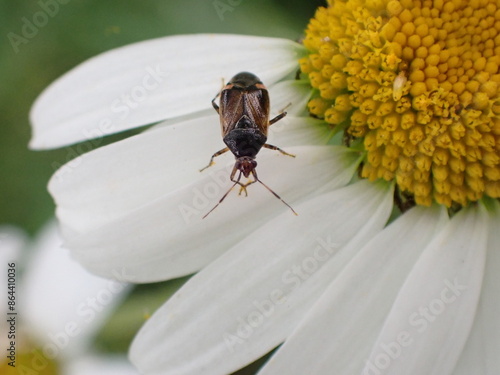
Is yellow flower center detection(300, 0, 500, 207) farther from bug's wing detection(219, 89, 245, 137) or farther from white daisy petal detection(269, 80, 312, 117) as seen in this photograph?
bug's wing detection(219, 89, 245, 137)

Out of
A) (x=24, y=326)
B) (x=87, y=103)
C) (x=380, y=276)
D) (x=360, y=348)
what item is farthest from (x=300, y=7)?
(x=24, y=326)

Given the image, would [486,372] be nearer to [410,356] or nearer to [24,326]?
[410,356]

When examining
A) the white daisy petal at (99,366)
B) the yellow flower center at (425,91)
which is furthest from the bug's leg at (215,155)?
the white daisy petal at (99,366)

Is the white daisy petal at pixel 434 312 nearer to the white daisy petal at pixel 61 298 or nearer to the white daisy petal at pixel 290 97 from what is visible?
the white daisy petal at pixel 290 97

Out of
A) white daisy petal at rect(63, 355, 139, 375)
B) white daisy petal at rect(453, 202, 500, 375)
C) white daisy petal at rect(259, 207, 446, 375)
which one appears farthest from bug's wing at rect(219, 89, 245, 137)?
white daisy petal at rect(63, 355, 139, 375)

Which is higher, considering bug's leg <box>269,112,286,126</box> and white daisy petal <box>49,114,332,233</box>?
bug's leg <box>269,112,286,126</box>

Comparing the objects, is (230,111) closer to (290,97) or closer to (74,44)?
(290,97)

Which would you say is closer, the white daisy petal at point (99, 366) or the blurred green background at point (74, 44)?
the blurred green background at point (74, 44)
